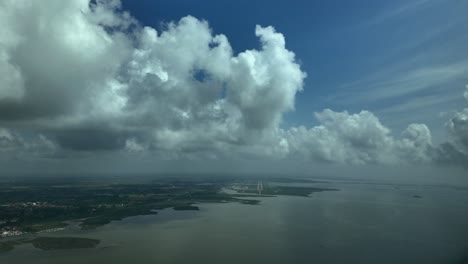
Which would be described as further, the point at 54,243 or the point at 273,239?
the point at 273,239

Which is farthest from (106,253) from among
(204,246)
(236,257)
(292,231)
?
(292,231)

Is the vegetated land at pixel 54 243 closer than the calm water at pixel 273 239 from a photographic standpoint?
No

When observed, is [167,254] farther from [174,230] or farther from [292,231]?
[292,231]

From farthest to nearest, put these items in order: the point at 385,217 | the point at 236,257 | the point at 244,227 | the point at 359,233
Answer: the point at 385,217, the point at 244,227, the point at 359,233, the point at 236,257

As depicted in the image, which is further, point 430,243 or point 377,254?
point 430,243

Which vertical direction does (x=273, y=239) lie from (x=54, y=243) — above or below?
below

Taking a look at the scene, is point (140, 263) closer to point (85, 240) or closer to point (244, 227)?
point (85, 240)

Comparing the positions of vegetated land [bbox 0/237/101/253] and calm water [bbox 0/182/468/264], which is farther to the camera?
vegetated land [bbox 0/237/101/253]

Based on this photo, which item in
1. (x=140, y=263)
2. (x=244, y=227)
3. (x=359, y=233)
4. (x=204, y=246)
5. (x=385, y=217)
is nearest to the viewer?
(x=140, y=263)
